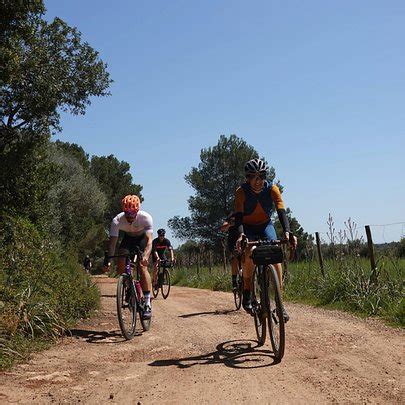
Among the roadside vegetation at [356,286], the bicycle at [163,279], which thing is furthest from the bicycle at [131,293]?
the bicycle at [163,279]

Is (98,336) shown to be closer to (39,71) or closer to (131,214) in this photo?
(131,214)

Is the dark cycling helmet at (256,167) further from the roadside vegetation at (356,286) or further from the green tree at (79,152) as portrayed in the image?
the green tree at (79,152)

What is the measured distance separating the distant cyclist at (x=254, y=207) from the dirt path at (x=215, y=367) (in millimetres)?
930

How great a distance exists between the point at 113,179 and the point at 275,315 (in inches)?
2085

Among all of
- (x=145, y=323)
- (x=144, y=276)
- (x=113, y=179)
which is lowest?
(x=145, y=323)

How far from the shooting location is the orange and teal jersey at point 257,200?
5.85 meters

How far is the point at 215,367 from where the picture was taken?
474 centimetres

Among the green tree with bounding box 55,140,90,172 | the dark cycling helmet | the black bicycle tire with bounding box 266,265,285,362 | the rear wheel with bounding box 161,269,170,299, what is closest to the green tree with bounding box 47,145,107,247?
the green tree with bounding box 55,140,90,172

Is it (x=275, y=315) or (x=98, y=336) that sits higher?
(x=275, y=315)

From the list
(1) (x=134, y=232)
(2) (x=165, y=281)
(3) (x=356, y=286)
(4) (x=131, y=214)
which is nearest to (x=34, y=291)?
(1) (x=134, y=232)

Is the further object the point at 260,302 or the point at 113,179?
the point at 113,179

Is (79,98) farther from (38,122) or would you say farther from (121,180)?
(121,180)

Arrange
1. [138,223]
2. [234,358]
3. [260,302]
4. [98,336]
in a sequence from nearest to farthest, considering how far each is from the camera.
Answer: [234,358] < [260,302] < [98,336] < [138,223]

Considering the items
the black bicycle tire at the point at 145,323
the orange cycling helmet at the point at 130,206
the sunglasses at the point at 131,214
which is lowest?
the black bicycle tire at the point at 145,323
